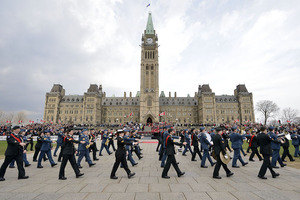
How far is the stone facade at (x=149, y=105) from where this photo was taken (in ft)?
248

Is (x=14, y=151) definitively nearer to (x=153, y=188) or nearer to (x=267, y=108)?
(x=153, y=188)

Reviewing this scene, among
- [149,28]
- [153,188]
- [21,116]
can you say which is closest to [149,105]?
[149,28]

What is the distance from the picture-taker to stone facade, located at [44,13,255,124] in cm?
7569

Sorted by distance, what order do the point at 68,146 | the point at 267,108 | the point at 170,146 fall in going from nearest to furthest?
the point at 170,146, the point at 68,146, the point at 267,108

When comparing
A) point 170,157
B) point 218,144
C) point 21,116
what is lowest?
point 170,157

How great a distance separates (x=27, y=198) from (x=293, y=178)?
1040 centimetres

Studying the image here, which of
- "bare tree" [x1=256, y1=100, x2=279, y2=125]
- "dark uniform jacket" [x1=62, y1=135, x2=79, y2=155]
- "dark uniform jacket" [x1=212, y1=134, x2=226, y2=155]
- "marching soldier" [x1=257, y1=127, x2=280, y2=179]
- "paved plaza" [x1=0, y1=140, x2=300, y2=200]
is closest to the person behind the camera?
"paved plaza" [x1=0, y1=140, x2=300, y2=200]

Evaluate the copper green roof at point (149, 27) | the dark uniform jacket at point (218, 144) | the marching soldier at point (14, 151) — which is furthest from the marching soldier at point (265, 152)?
the copper green roof at point (149, 27)

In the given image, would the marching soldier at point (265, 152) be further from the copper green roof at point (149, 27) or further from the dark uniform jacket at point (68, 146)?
the copper green roof at point (149, 27)

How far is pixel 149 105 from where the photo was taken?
74.6m

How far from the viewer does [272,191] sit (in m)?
5.66

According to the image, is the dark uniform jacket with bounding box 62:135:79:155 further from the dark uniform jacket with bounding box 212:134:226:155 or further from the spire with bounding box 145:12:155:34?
the spire with bounding box 145:12:155:34

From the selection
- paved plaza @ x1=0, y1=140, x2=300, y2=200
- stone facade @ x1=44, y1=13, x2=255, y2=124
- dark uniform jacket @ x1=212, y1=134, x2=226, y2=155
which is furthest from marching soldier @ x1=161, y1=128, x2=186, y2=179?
stone facade @ x1=44, y1=13, x2=255, y2=124

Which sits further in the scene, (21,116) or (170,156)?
(21,116)
